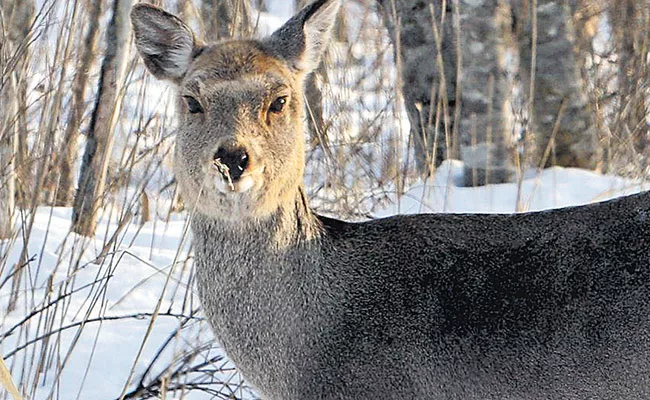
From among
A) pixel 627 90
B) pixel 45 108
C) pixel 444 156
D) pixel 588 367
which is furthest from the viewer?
pixel 627 90

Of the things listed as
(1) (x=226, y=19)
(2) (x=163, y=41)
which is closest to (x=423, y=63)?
(1) (x=226, y=19)

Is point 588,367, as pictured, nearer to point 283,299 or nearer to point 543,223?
point 543,223

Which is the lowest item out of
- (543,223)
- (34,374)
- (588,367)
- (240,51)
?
(34,374)

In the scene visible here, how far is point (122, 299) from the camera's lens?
15.8 feet

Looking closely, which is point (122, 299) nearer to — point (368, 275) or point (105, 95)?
point (368, 275)

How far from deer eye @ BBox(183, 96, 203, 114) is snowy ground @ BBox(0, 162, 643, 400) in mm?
565

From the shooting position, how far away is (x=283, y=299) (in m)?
3.86

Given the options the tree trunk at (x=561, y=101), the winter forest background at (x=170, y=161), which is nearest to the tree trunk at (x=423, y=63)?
the winter forest background at (x=170, y=161)

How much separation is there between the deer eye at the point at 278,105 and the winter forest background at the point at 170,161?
69 cm

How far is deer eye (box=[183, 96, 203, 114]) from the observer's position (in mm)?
3877

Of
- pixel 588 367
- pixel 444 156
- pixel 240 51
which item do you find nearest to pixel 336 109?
pixel 444 156

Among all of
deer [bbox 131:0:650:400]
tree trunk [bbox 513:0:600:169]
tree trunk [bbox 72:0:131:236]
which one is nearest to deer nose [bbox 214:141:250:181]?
deer [bbox 131:0:650:400]

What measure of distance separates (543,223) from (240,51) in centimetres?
118

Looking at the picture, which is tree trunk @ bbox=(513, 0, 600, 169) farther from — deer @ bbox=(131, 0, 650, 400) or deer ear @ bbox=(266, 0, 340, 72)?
deer @ bbox=(131, 0, 650, 400)
